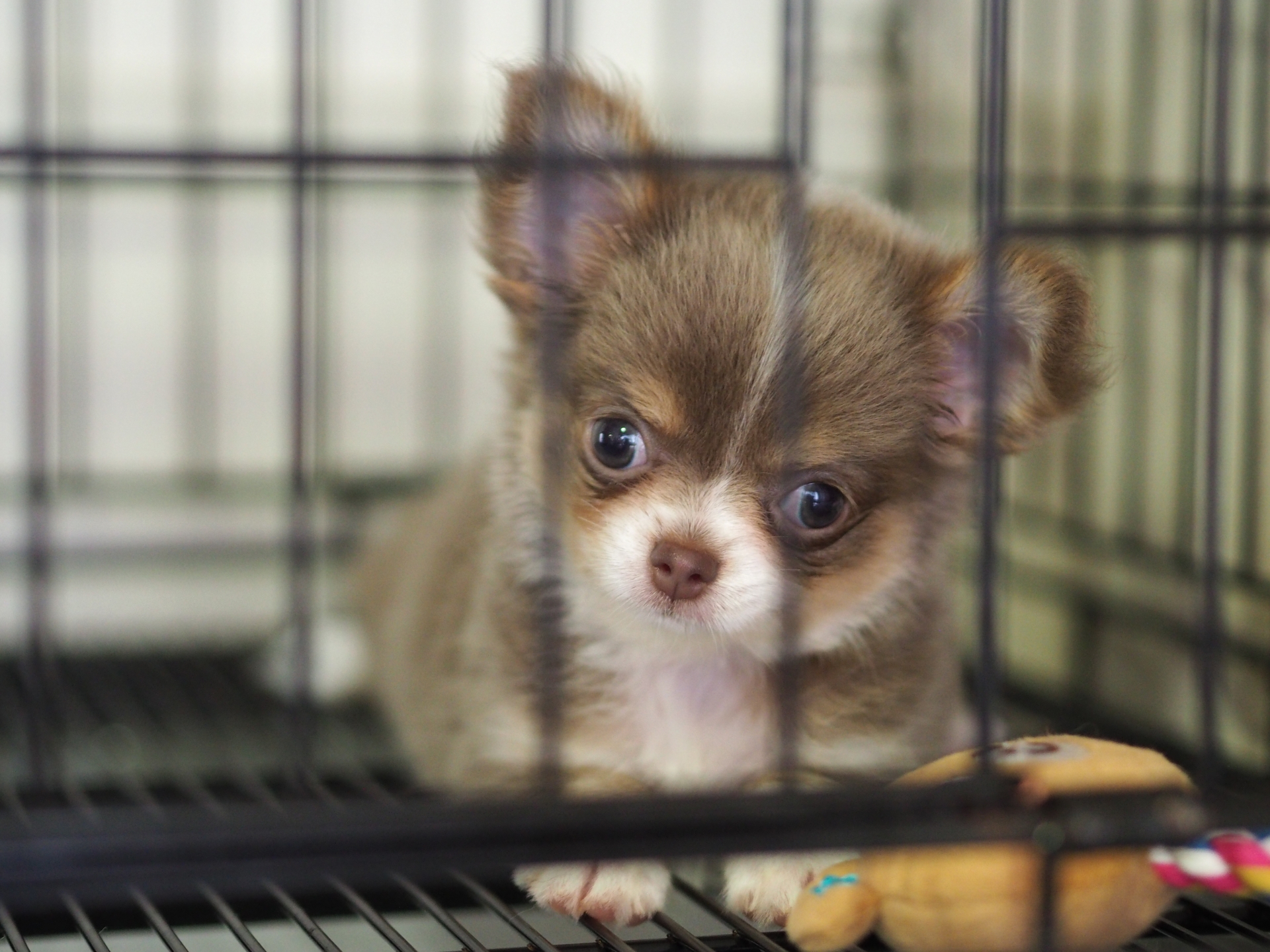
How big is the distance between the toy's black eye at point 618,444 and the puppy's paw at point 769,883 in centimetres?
42

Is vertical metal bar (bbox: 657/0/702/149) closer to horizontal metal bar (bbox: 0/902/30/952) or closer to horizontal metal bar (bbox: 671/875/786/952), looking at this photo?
horizontal metal bar (bbox: 671/875/786/952)

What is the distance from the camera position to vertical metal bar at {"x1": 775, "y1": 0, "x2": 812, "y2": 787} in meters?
1.25

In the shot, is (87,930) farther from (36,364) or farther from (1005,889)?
(1005,889)

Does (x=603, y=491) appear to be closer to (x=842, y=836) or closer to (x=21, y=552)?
(x=842, y=836)

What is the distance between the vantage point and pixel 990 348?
1.10 metres

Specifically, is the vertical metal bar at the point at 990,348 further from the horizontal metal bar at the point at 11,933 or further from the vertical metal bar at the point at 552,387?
the horizontal metal bar at the point at 11,933

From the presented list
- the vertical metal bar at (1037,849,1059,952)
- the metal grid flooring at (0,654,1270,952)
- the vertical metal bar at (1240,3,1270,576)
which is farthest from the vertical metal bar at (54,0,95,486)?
the vertical metal bar at (1037,849,1059,952)

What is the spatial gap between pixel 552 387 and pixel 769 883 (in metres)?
0.56

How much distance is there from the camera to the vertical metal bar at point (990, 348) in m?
1.10

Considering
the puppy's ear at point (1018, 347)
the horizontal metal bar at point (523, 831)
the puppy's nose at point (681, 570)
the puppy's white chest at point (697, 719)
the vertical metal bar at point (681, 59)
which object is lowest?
the puppy's white chest at point (697, 719)

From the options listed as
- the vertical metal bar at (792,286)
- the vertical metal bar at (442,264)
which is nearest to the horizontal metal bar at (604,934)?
the vertical metal bar at (792,286)

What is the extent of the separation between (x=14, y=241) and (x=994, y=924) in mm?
2579

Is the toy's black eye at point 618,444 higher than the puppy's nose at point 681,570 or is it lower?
higher

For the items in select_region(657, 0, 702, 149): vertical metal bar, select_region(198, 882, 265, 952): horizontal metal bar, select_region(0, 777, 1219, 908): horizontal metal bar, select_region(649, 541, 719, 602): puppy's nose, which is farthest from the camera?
select_region(657, 0, 702, 149): vertical metal bar
